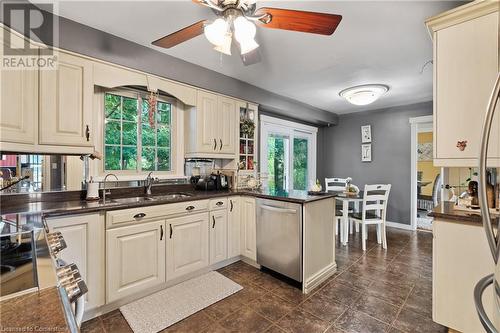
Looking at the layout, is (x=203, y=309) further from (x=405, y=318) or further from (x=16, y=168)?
(x=16, y=168)

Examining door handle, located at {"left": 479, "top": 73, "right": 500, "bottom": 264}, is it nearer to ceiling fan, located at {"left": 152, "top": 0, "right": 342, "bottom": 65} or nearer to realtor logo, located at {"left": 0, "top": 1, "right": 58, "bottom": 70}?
ceiling fan, located at {"left": 152, "top": 0, "right": 342, "bottom": 65}

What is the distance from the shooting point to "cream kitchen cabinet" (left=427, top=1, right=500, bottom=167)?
1.49 m

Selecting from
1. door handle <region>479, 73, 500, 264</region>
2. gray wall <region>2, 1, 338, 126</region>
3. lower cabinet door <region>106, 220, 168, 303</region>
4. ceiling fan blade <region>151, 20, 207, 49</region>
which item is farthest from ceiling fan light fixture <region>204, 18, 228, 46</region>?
lower cabinet door <region>106, 220, 168, 303</region>

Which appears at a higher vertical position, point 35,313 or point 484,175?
point 484,175

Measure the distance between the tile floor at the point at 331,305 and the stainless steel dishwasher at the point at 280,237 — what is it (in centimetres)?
18

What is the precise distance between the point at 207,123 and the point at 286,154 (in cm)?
232

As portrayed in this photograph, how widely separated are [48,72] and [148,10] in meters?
0.98

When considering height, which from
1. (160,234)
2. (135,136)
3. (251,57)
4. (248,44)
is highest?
(251,57)

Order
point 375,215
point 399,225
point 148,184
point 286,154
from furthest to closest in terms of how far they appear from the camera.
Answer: point 286,154 < point 399,225 < point 375,215 < point 148,184

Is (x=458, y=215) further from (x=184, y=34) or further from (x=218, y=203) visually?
(x=184, y=34)

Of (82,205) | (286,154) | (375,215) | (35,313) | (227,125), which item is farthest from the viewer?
(286,154)

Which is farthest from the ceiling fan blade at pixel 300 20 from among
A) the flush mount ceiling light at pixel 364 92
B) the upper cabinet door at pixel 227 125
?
the flush mount ceiling light at pixel 364 92

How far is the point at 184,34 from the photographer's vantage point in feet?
5.43

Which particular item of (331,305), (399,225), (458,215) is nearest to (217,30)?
(458,215)
